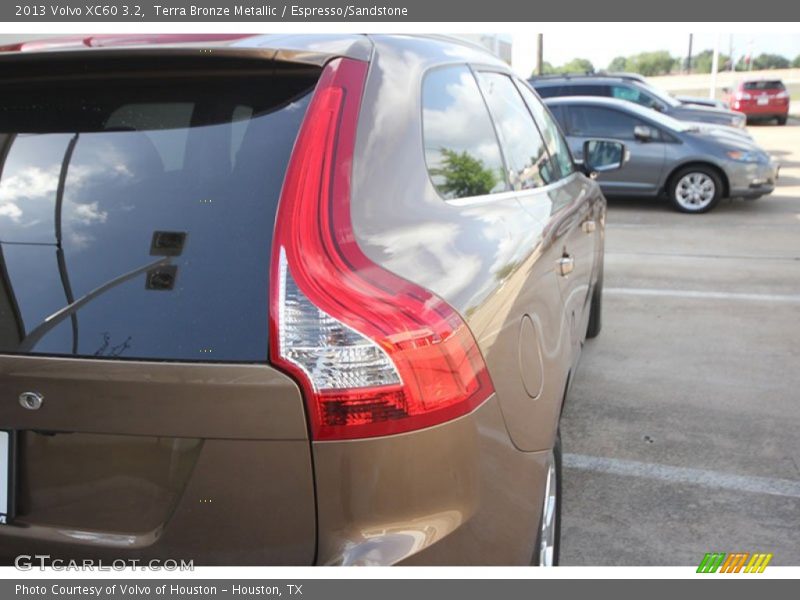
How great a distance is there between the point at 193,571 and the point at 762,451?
2.99 metres

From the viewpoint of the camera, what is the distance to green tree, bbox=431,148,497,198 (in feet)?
7.05

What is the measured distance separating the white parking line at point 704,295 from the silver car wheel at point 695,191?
4.49 meters

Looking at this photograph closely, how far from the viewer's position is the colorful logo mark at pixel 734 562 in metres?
2.72

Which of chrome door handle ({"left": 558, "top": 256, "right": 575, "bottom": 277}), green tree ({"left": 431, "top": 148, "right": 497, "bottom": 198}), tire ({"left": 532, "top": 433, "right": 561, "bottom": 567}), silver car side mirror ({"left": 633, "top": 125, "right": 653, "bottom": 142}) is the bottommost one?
tire ({"left": 532, "top": 433, "right": 561, "bottom": 567})

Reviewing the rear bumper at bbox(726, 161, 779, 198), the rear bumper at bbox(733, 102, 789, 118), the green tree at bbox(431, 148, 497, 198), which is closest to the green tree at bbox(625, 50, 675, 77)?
the rear bumper at bbox(733, 102, 789, 118)

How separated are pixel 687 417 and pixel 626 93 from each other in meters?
12.0

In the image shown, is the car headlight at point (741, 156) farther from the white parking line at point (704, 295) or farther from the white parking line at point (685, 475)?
the white parking line at point (685, 475)

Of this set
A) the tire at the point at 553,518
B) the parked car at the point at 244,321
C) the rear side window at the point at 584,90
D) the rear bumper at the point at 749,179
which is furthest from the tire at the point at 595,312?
the rear side window at the point at 584,90

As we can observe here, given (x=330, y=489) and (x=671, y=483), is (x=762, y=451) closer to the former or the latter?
(x=671, y=483)

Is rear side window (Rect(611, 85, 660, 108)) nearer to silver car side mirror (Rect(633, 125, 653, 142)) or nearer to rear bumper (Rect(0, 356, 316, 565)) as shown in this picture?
silver car side mirror (Rect(633, 125, 653, 142))

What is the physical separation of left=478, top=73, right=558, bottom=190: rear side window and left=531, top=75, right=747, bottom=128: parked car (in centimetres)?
1010

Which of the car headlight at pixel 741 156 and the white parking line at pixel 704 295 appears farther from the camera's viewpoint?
the car headlight at pixel 741 156

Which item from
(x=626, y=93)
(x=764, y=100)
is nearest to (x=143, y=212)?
(x=626, y=93)

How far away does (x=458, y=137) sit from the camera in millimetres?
2357
